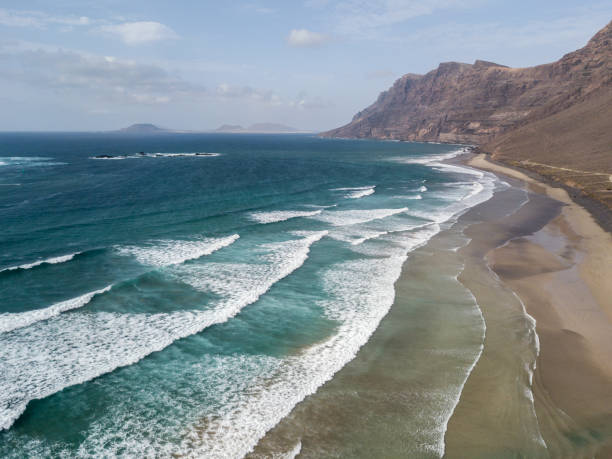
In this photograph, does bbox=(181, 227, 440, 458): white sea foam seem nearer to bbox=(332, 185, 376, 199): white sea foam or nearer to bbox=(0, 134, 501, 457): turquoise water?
bbox=(0, 134, 501, 457): turquoise water

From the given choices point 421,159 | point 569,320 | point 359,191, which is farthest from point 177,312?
point 421,159

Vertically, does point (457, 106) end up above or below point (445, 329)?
above

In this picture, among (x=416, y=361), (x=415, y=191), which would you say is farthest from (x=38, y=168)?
(x=416, y=361)

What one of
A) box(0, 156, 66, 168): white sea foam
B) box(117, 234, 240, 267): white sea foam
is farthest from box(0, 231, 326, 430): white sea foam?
box(0, 156, 66, 168): white sea foam

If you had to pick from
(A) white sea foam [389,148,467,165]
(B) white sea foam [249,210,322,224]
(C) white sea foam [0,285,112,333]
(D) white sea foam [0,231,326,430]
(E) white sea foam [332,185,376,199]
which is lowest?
(D) white sea foam [0,231,326,430]

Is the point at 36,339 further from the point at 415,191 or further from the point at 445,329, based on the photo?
the point at 415,191

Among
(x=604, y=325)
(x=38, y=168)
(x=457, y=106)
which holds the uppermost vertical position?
(x=457, y=106)

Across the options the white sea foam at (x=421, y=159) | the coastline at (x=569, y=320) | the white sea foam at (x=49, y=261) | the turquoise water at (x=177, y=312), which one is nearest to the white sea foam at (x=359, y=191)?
the turquoise water at (x=177, y=312)
